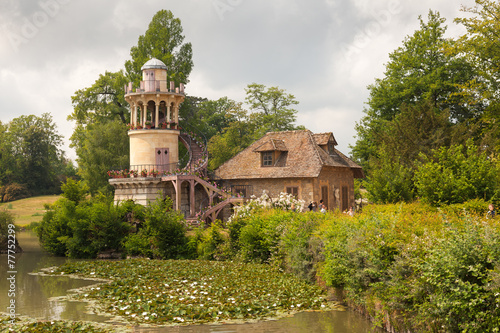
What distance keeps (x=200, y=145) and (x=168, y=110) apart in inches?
147

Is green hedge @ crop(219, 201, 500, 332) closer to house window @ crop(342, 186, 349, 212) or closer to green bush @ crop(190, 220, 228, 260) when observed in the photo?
green bush @ crop(190, 220, 228, 260)

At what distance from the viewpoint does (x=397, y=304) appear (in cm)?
1223

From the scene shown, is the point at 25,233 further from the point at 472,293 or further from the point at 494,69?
the point at 472,293

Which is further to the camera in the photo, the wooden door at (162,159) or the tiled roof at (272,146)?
the wooden door at (162,159)

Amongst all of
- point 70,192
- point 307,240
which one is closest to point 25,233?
point 70,192

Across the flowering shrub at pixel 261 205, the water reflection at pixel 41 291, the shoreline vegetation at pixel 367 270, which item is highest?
the flowering shrub at pixel 261 205

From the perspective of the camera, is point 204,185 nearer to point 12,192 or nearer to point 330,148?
point 330,148

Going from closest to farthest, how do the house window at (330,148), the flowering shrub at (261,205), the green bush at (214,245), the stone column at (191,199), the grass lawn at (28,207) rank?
the green bush at (214,245)
the flowering shrub at (261,205)
the stone column at (191,199)
the house window at (330,148)
the grass lawn at (28,207)

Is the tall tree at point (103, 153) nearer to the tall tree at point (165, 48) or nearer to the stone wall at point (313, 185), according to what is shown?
the tall tree at point (165, 48)

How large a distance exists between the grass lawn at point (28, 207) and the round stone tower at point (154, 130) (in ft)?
A: 76.9

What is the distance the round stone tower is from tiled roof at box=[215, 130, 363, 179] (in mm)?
4006

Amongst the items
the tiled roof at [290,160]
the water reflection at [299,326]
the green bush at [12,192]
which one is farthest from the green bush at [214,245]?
the green bush at [12,192]

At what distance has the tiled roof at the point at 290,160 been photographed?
34941 mm

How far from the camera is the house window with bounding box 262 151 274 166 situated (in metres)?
36.7
